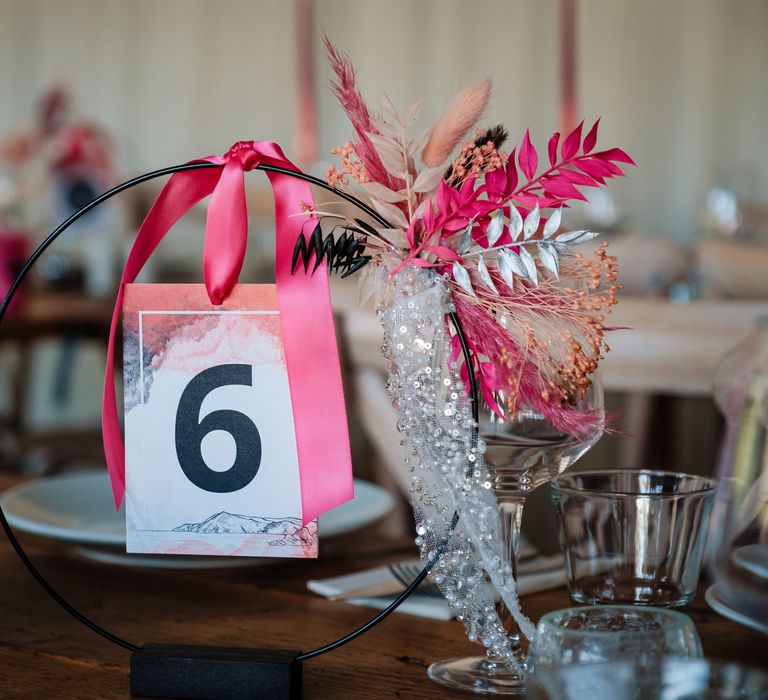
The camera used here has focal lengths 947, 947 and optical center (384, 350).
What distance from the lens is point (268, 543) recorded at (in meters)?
0.47

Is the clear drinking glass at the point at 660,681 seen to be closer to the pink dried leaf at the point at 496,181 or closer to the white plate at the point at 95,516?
the pink dried leaf at the point at 496,181

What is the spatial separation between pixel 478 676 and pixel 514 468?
0.35 feet

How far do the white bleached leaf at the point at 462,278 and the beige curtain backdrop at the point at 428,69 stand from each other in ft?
14.8

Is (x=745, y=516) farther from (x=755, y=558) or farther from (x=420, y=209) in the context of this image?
(x=420, y=209)

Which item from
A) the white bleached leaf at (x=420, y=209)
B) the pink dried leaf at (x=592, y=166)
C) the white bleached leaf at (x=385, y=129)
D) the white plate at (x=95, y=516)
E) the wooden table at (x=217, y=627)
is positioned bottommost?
the wooden table at (x=217, y=627)

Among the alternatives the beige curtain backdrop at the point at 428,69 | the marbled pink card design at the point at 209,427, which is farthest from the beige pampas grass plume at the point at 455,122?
the beige curtain backdrop at the point at 428,69

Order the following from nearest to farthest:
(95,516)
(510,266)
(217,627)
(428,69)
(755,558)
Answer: (755,558), (510,266), (217,627), (95,516), (428,69)

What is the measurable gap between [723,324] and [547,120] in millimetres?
3853

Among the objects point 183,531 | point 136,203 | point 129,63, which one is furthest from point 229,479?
point 129,63

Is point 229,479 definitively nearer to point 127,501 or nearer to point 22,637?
point 127,501

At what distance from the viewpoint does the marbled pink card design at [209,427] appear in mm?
463

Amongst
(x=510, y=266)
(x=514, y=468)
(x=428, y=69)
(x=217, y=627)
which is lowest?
(x=217, y=627)

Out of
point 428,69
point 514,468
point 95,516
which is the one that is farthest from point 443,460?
point 428,69

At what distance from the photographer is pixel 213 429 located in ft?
1.53
